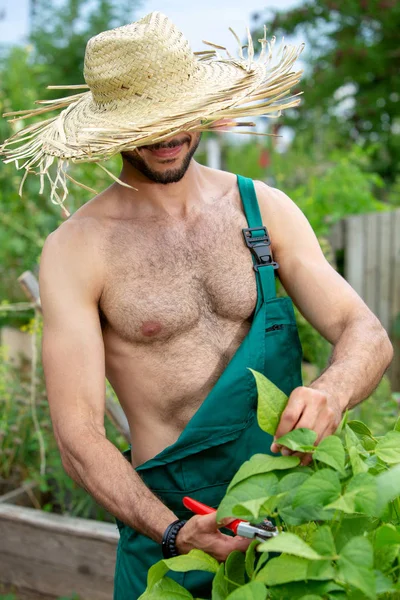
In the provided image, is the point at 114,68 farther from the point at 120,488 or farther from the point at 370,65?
the point at 370,65

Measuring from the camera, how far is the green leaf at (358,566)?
1.10 m

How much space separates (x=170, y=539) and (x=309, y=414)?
1.42ft

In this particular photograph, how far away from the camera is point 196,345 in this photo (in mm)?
2293

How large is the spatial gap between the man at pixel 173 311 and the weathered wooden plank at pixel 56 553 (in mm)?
1083

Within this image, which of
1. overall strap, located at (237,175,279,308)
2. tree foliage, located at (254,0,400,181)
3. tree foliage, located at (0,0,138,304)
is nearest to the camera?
overall strap, located at (237,175,279,308)

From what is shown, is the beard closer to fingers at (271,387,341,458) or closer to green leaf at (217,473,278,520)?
fingers at (271,387,341,458)

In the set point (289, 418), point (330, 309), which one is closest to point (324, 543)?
point (289, 418)

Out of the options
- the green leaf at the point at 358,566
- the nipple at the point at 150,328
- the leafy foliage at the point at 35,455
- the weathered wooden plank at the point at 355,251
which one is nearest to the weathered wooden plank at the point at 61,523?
the leafy foliage at the point at 35,455

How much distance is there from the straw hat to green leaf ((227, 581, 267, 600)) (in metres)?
1.04

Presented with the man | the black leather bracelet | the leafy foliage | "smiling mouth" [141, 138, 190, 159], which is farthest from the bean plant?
the leafy foliage

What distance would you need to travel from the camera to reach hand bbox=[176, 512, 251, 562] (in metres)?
1.57

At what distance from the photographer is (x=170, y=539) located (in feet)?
5.70

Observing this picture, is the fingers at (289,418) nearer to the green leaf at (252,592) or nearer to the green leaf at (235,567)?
the green leaf at (235,567)

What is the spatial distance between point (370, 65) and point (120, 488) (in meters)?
7.97
